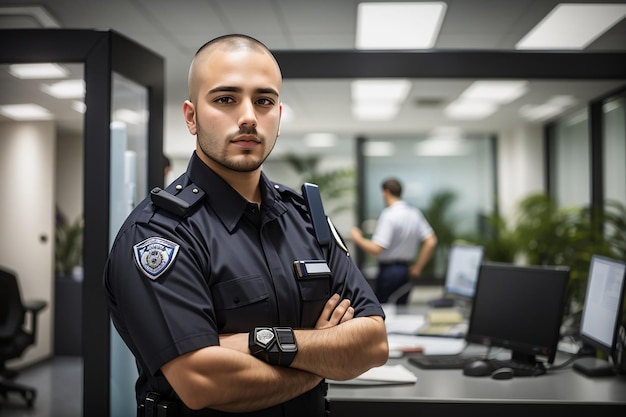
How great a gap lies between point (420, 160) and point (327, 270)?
776 centimetres

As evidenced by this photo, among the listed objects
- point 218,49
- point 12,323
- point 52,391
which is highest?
point 218,49

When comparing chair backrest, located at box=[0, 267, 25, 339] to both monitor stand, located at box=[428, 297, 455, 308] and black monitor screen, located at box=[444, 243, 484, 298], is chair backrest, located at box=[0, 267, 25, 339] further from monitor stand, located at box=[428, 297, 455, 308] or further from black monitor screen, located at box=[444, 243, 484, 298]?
black monitor screen, located at box=[444, 243, 484, 298]

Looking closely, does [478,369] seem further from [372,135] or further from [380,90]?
[372,135]

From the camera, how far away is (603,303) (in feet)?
7.17

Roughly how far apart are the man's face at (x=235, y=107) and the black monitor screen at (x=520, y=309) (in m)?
1.35

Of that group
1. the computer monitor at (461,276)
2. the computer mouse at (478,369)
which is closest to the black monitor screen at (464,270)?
the computer monitor at (461,276)

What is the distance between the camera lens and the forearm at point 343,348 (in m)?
1.26

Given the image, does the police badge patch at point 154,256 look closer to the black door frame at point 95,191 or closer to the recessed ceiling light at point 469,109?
the black door frame at point 95,191

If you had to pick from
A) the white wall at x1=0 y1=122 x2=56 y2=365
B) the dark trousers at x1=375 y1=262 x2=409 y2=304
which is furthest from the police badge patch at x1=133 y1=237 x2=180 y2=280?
the white wall at x1=0 y1=122 x2=56 y2=365

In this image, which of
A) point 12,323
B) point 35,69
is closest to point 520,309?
point 35,69

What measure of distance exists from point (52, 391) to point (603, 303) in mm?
4095

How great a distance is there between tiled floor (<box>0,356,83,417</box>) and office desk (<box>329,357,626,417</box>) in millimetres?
2917

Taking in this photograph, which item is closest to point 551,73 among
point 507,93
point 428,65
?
point 428,65

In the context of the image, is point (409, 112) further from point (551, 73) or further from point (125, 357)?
point (125, 357)
